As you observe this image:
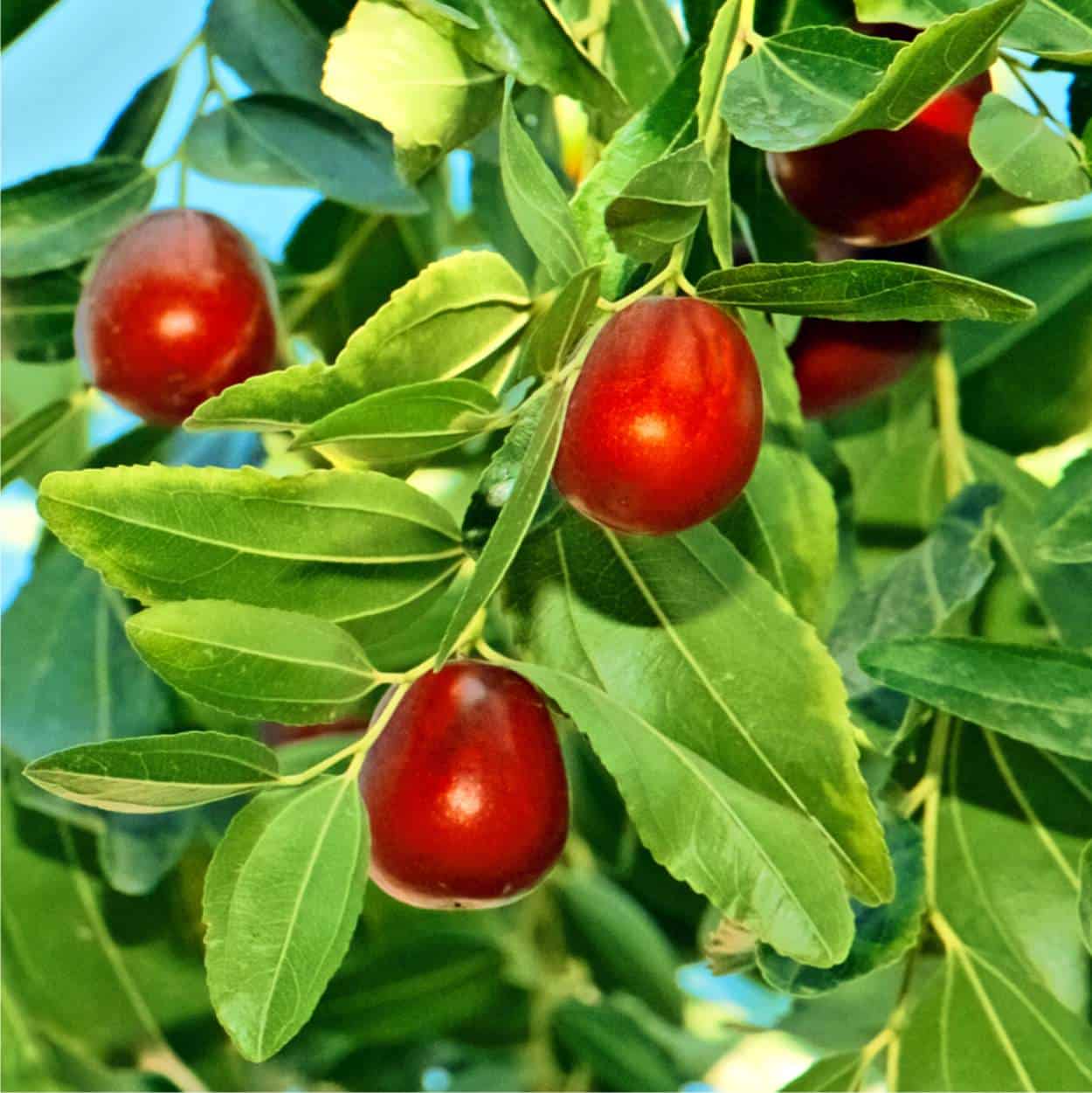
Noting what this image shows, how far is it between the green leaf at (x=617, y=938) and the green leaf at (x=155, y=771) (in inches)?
29.6

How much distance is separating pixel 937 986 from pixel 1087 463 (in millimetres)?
314

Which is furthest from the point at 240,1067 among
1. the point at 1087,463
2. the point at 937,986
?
the point at 1087,463

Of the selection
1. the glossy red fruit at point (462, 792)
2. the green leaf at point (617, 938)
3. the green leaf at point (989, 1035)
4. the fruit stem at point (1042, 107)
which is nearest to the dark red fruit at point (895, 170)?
the fruit stem at point (1042, 107)

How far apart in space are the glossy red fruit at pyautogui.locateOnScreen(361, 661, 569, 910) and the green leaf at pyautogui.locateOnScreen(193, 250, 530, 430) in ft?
0.42

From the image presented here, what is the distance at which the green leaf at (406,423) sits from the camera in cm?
64

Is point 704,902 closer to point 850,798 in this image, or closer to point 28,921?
point 28,921

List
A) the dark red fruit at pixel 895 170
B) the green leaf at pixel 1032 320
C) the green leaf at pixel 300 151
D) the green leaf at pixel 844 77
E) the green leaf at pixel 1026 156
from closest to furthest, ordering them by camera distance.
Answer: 1. the green leaf at pixel 844 77
2. the green leaf at pixel 1026 156
3. the dark red fruit at pixel 895 170
4. the green leaf at pixel 300 151
5. the green leaf at pixel 1032 320

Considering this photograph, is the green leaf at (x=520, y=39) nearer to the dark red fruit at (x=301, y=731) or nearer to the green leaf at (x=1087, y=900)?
the green leaf at (x=1087, y=900)

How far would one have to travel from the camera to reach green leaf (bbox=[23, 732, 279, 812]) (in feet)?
2.05

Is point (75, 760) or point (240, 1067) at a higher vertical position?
point (75, 760)

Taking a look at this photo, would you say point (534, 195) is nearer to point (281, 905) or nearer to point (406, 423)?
point (406, 423)

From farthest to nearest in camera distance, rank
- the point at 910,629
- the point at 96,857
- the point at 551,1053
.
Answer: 1. the point at 551,1053
2. the point at 96,857
3. the point at 910,629

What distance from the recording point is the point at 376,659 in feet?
3.60

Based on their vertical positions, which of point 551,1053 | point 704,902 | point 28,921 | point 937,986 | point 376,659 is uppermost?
point 376,659
